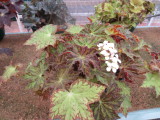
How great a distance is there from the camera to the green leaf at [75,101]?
2.02 feet

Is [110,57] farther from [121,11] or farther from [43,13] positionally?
[43,13]

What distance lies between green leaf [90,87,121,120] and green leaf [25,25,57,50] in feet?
1.31

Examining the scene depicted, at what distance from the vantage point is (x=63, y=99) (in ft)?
2.13

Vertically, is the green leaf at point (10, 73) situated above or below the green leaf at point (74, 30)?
below

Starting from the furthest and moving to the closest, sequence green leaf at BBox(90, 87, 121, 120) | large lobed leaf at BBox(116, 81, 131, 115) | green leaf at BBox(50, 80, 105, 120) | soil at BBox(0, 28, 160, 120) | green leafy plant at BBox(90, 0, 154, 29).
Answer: green leafy plant at BBox(90, 0, 154, 29), soil at BBox(0, 28, 160, 120), large lobed leaf at BBox(116, 81, 131, 115), green leaf at BBox(90, 87, 121, 120), green leaf at BBox(50, 80, 105, 120)

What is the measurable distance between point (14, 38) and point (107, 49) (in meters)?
1.52

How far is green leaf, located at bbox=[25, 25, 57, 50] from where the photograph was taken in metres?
0.76

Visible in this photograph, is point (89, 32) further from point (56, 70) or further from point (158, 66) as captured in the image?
point (158, 66)

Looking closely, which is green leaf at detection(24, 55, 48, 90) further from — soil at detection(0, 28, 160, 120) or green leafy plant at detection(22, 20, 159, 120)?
soil at detection(0, 28, 160, 120)

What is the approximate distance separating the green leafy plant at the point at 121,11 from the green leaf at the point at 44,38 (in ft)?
3.27

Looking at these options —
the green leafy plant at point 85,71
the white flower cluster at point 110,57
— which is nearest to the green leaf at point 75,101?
the green leafy plant at point 85,71

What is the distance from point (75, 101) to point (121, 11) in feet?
4.59

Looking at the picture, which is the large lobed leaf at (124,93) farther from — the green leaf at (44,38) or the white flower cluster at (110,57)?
the green leaf at (44,38)

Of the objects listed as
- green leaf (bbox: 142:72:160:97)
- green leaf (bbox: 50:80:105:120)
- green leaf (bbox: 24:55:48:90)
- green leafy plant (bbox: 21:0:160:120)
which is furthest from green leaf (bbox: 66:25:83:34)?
green leaf (bbox: 142:72:160:97)
